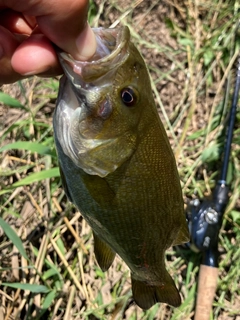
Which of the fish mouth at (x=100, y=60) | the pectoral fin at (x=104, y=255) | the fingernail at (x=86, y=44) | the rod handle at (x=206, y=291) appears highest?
the fingernail at (x=86, y=44)

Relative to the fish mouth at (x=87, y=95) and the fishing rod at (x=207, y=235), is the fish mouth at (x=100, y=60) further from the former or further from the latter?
the fishing rod at (x=207, y=235)

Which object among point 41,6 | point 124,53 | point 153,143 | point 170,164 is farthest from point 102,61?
point 170,164

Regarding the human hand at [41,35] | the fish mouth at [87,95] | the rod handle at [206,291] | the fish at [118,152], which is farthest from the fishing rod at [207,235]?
the human hand at [41,35]

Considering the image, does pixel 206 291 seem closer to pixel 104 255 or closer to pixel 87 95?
pixel 104 255

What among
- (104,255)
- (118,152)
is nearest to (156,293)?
(104,255)

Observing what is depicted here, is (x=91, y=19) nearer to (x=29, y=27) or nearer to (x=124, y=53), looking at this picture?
(x=29, y=27)

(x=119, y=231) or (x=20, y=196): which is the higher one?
(x=119, y=231)

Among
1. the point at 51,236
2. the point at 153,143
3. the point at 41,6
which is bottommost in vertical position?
the point at 51,236
